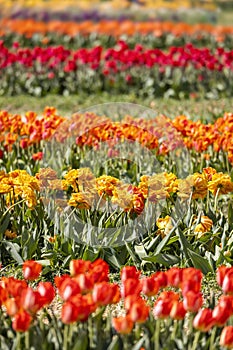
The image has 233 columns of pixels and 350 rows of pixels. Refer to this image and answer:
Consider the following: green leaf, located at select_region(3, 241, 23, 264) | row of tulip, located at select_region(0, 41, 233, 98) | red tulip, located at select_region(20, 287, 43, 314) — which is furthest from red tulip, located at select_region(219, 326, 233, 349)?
row of tulip, located at select_region(0, 41, 233, 98)

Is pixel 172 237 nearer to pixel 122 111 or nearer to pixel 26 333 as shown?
pixel 26 333

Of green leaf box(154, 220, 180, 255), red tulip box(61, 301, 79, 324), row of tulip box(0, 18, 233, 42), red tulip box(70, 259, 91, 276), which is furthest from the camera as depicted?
row of tulip box(0, 18, 233, 42)

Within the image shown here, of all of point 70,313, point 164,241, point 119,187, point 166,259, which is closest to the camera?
point 70,313

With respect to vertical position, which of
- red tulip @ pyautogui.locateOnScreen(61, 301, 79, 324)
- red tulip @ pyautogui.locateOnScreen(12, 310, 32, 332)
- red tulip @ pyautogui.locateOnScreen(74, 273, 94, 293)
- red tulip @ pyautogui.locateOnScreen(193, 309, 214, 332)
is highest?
red tulip @ pyautogui.locateOnScreen(74, 273, 94, 293)

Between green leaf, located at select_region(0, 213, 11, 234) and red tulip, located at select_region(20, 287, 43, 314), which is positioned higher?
red tulip, located at select_region(20, 287, 43, 314)

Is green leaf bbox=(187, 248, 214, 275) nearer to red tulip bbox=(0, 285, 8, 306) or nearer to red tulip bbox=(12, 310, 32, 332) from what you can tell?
red tulip bbox=(0, 285, 8, 306)

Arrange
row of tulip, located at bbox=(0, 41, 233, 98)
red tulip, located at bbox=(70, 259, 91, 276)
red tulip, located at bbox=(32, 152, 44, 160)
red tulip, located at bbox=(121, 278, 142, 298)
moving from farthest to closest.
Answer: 1. row of tulip, located at bbox=(0, 41, 233, 98)
2. red tulip, located at bbox=(32, 152, 44, 160)
3. red tulip, located at bbox=(70, 259, 91, 276)
4. red tulip, located at bbox=(121, 278, 142, 298)

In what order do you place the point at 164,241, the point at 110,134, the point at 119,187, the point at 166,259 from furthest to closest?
1. the point at 110,134
2. the point at 119,187
3. the point at 166,259
4. the point at 164,241

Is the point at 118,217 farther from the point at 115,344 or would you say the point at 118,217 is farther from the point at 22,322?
the point at 22,322

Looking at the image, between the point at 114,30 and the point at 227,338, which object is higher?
the point at 114,30

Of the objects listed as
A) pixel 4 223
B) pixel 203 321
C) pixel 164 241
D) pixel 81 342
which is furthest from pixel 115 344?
pixel 4 223

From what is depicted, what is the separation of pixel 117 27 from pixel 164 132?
10.6 m

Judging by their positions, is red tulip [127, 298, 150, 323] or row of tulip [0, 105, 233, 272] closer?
red tulip [127, 298, 150, 323]

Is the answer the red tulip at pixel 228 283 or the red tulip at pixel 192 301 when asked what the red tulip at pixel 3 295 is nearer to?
the red tulip at pixel 192 301
